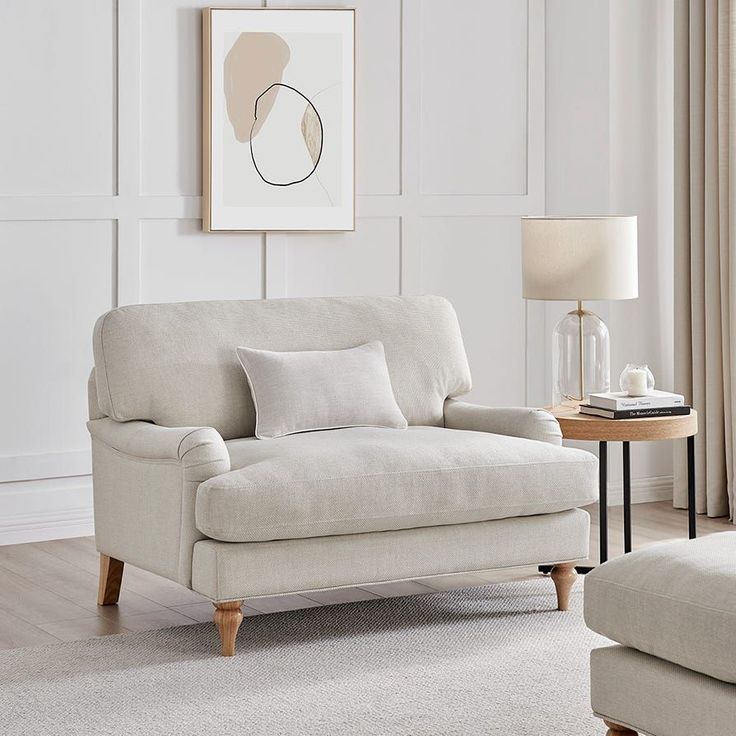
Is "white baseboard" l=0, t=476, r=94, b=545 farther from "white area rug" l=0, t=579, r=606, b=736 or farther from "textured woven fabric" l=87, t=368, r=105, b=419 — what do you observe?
"white area rug" l=0, t=579, r=606, b=736

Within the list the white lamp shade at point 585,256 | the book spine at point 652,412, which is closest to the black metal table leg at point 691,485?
the book spine at point 652,412

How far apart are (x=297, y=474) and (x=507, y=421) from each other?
2.97 feet

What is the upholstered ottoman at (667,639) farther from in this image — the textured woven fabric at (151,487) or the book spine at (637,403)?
the book spine at (637,403)

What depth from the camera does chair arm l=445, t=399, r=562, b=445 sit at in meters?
4.02

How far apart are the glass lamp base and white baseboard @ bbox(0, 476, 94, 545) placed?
182 centimetres

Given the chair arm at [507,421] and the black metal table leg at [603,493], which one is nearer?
the chair arm at [507,421]

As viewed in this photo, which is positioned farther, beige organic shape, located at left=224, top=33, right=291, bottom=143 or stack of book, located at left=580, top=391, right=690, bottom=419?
beige organic shape, located at left=224, top=33, right=291, bottom=143

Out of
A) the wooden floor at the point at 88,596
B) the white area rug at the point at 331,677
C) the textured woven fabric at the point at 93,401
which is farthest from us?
the textured woven fabric at the point at 93,401

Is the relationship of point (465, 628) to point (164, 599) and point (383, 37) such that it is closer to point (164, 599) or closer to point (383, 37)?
point (164, 599)

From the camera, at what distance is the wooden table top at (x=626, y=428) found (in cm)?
404

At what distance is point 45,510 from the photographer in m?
4.89

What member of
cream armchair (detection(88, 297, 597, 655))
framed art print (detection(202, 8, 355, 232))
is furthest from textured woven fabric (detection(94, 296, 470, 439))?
framed art print (detection(202, 8, 355, 232))

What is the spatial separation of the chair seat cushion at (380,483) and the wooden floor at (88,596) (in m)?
0.54

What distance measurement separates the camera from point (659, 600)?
8.16 ft
